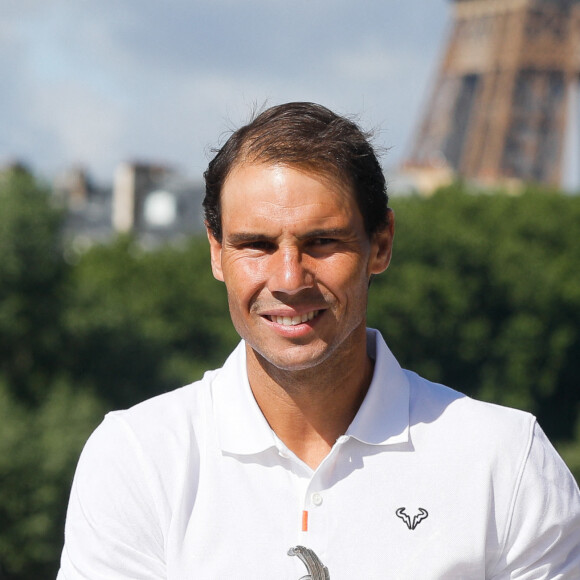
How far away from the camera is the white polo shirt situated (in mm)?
2531

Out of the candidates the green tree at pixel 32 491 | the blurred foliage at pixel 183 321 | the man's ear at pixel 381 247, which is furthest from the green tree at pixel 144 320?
the man's ear at pixel 381 247

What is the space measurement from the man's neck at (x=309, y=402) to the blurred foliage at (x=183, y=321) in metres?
18.4

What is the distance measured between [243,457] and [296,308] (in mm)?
337

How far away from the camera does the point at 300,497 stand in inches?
101

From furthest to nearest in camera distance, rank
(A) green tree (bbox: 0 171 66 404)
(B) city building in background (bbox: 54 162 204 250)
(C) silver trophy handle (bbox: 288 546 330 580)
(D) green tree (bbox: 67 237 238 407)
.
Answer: (B) city building in background (bbox: 54 162 204 250)
(D) green tree (bbox: 67 237 238 407)
(A) green tree (bbox: 0 171 66 404)
(C) silver trophy handle (bbox: 288 546 330 580)

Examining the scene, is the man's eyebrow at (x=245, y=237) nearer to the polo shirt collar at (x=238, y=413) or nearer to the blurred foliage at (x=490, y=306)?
the polo shirt collar at (x=238, y=413)

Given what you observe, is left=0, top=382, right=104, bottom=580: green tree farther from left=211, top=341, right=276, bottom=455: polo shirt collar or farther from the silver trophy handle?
the silver trophy handle

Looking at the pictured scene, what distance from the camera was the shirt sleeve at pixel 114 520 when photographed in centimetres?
254

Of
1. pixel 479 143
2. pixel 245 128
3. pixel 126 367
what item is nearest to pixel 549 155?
pixel 479 143

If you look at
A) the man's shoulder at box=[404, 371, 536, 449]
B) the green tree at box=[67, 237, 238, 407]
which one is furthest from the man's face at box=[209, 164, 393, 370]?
the green tree at box=[67, 237, 238, 407]

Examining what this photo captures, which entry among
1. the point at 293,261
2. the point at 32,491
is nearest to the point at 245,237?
the point at 293,261

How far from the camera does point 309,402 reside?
8.91 feet

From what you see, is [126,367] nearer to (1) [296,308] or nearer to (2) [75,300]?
(2) [75,300]

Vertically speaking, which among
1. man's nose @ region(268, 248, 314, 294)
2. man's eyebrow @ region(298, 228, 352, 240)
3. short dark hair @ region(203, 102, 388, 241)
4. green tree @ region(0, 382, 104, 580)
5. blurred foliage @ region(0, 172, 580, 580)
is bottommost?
green tree @ region(0, 382, 104, 580)
